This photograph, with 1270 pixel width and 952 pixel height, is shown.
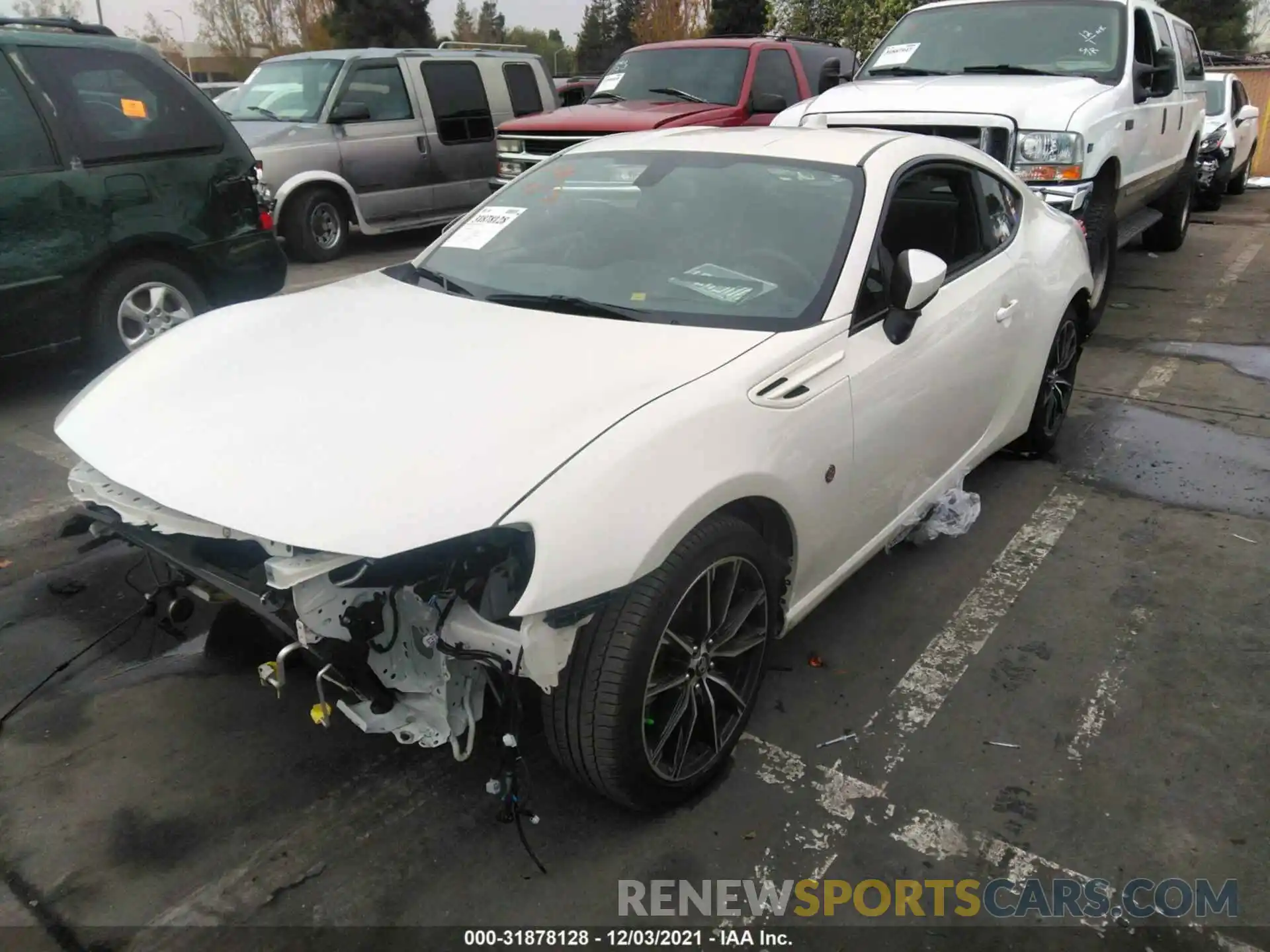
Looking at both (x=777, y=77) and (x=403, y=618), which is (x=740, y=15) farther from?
(x=403, y=618)

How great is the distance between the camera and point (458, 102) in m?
10.9

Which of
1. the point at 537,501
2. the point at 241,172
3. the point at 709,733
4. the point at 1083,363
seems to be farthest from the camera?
the point at 1083,363

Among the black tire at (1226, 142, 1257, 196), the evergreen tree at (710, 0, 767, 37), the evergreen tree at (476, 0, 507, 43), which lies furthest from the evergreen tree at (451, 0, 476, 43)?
the black tire at (1226, 142, 1257, 196)

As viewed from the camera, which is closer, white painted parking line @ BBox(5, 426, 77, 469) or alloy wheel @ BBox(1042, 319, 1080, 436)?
alloy wheel @ BBox(1042, 319, 1080, 436)

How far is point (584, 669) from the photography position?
91.3 inches

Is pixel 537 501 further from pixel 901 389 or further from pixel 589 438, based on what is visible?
pixel 901 389

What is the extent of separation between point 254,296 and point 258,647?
369cm

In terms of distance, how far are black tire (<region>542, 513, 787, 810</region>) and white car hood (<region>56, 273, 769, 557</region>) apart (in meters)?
0.38

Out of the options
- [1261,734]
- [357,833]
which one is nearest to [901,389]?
[1261,734]

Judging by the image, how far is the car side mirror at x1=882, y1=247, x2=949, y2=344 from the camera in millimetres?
3059

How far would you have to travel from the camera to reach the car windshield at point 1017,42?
7094mm

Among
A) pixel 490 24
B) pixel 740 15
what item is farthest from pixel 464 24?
pixel 740 15

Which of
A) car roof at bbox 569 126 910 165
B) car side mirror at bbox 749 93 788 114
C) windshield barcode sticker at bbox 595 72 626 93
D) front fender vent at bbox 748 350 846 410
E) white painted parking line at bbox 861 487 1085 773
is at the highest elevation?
car roof at bbox 569 126 910 165

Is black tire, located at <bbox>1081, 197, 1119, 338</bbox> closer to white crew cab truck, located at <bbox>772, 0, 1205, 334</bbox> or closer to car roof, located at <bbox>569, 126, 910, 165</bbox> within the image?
white crew cab truck, located at <bbox>772, 0, 1205, 334</bbox>
